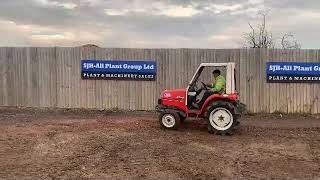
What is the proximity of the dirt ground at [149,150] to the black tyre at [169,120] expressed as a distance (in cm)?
27

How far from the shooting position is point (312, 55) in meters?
17.3

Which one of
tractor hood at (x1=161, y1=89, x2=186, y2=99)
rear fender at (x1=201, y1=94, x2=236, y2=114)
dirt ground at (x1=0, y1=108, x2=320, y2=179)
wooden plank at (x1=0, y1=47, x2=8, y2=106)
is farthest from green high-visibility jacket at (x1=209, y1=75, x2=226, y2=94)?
wooden plank at (x1=0, y1=47, x2=8, y2=106)

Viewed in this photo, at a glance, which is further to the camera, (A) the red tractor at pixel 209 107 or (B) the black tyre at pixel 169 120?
(B) the black tyre at pixel 169 120

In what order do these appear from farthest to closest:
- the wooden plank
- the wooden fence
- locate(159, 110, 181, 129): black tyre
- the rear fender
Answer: the wooden plank
the wooden fence
locate(159, 110, 181, 129): black tyre
the rear fender

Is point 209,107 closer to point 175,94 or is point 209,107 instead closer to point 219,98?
point 219,98

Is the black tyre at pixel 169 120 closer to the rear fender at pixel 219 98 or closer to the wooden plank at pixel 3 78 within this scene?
the rear fender at pixel 219 98

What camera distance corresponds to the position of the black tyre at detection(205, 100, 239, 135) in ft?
42.6

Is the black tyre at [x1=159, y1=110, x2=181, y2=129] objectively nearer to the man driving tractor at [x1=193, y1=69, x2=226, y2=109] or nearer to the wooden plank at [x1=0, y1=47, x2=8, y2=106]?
the man driving tractor at [x1=193, y1=69, x2=226, y2=109]

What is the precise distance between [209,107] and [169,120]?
124 centimetres

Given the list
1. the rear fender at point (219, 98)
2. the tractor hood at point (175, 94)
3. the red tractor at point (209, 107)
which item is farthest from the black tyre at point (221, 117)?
the tractor hood at point (175, 94)

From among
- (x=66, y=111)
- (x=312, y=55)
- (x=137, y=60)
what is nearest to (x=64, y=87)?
(x=66, y=111)

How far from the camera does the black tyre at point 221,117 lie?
42.6 ft

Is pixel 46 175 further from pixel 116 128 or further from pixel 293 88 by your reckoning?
pixel 293 88

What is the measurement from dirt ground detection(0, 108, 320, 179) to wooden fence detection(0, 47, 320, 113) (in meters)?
2.18
